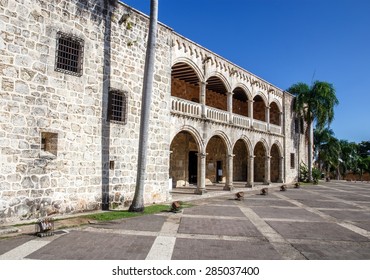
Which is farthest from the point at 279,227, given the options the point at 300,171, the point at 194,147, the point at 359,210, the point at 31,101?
the point at 300,171

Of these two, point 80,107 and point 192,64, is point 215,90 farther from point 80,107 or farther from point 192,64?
point 80,107

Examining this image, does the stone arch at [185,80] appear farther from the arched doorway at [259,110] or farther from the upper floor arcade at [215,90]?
the arched doorway at [259,110]

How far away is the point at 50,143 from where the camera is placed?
9250mm

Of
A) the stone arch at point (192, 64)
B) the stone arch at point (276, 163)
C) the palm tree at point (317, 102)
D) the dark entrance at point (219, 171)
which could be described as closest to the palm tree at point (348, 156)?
the palm tree at point (317, 102)

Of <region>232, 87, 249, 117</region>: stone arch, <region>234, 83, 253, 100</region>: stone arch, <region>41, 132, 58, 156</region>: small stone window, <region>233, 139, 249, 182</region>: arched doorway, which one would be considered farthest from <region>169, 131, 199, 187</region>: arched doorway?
<region>41, 132, 58, 156</region>: small stone window

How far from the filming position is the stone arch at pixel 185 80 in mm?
16237

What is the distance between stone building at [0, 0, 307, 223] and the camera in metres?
8.30

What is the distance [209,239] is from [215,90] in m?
16.9

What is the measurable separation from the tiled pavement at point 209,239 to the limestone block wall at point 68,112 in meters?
2.03

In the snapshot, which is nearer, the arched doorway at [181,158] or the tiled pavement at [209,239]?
the tiled pavement at [209,239]

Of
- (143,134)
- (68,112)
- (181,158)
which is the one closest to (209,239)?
(143,134)

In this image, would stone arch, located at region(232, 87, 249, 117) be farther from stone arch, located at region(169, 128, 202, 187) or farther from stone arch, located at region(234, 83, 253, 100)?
stone arch, located at region(169, 128, 202, 187)

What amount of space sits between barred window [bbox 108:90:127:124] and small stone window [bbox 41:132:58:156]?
2.26 m

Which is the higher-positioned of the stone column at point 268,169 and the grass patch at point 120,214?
the stone column at point 268,169
